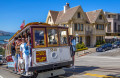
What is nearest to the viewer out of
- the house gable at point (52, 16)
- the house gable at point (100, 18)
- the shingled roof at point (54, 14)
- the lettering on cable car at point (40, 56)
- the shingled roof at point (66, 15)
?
the lettering on cable car at point (40, 56)

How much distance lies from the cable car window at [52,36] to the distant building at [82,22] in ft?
78.1

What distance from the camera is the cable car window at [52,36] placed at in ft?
27.0

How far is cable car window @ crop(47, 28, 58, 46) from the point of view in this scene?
824 centimetres

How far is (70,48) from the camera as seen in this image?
911cm

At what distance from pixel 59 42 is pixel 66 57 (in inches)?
40.0

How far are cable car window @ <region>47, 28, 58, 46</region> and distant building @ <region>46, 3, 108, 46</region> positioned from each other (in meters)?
23.8

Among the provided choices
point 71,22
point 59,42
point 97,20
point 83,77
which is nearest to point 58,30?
point 59,42

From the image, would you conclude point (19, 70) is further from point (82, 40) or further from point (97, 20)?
point (97, 20)

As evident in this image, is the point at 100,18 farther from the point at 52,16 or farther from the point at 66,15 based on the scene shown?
the point at 52,16

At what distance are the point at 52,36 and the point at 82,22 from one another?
26519 mm

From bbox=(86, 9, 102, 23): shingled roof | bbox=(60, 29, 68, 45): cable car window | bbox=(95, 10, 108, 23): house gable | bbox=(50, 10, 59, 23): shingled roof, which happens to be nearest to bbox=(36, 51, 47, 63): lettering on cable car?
bbox=(60, 29, 68, 45): cable car window

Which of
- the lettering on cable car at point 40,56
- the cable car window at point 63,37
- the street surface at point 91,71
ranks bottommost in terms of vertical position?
the street surface at point 91,71

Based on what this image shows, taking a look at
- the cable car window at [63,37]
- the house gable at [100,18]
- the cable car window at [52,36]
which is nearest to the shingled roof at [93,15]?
the house gable at [100,18]

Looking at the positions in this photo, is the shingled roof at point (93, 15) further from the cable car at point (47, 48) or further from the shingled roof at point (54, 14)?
the cable car at point (47, 48)
